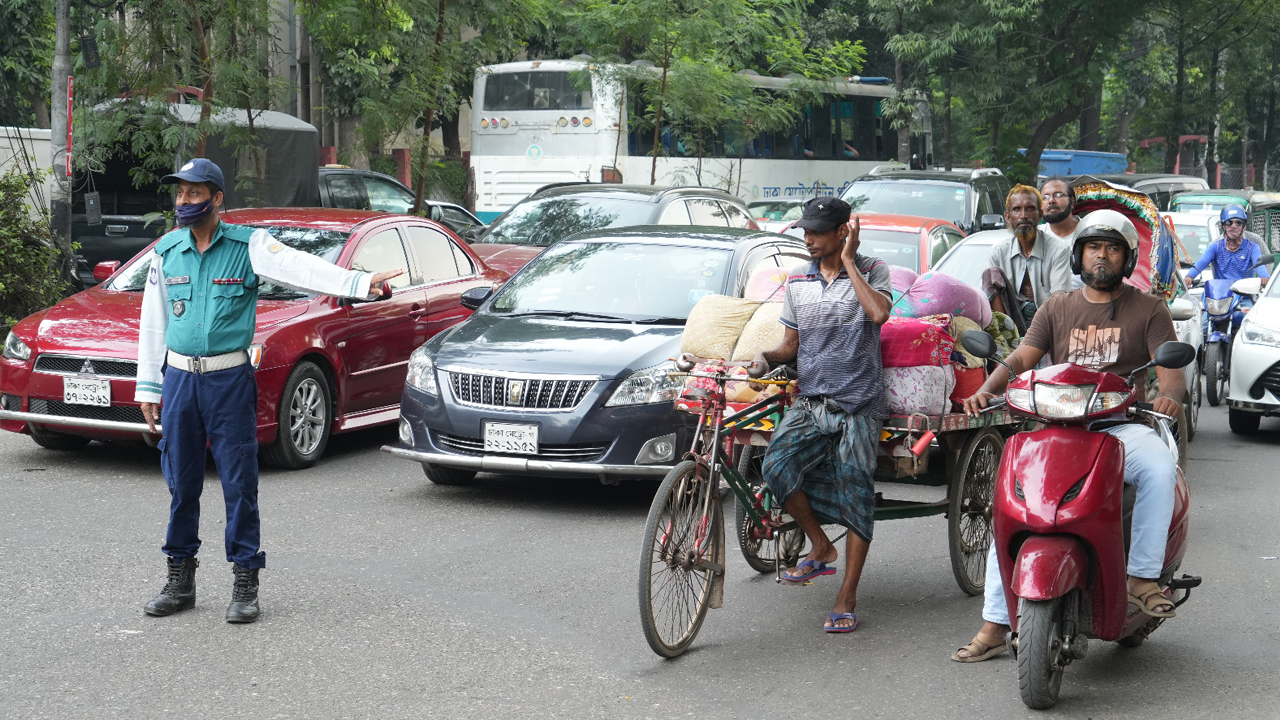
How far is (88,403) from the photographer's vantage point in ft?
28.5

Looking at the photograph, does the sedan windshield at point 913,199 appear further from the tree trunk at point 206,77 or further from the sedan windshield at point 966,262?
the tree trunk at point 206,77

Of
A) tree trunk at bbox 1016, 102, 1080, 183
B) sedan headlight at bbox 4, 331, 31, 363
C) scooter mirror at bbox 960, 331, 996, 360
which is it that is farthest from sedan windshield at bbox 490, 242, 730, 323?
tree trunk at bbox 1016, 102, 1080, 183

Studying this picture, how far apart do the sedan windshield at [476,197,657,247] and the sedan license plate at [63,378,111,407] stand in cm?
571

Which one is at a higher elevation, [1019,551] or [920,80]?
[920,80]

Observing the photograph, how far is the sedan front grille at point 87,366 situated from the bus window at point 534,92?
1507 centimetres

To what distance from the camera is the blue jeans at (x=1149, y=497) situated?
16.4ft

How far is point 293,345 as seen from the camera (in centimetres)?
910

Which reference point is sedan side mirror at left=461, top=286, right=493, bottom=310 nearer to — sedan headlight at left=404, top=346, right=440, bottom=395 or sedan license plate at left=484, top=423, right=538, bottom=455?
sedan headlight at left=404, top=346, right=440, bottom=395

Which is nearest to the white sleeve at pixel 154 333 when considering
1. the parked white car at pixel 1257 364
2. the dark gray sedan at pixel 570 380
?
the dark gray sedan at pixel 570 380

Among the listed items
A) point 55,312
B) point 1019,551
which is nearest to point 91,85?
point 55,312

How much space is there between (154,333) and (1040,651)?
3.65 metres

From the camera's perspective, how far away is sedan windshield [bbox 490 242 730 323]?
890cm

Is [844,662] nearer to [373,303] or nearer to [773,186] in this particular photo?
[373,303]

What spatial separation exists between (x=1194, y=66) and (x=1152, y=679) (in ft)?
152
